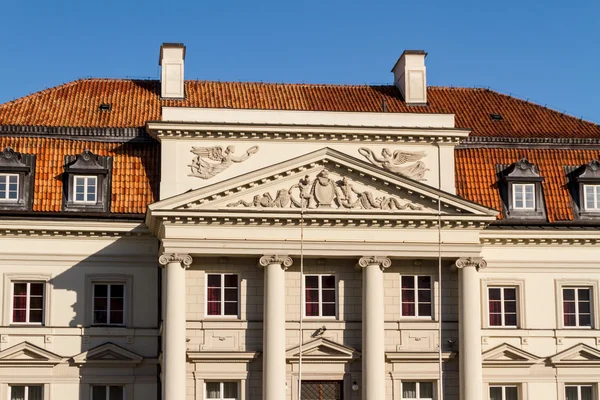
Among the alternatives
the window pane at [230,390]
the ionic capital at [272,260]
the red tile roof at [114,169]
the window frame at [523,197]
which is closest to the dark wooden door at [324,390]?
the window pane at [230,390]

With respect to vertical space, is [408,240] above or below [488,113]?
below

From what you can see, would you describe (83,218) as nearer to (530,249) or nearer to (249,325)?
(249,325)

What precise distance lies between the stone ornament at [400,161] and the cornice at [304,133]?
1.37 ft

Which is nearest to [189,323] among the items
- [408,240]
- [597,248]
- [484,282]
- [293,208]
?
[293,208]

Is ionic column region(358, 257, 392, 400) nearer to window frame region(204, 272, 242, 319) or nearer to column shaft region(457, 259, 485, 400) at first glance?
column shaft region(457, 259, 485, 400)

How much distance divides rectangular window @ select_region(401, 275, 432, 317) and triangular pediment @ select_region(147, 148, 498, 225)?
2.75 metres

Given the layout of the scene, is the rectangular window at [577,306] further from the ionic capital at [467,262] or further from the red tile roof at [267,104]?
the red tile roof at [267,104]

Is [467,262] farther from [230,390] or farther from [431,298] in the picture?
[230,390]

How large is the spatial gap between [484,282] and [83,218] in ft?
49.3

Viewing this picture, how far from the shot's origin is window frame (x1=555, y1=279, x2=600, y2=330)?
48.6 meters

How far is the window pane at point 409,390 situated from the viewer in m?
46.2

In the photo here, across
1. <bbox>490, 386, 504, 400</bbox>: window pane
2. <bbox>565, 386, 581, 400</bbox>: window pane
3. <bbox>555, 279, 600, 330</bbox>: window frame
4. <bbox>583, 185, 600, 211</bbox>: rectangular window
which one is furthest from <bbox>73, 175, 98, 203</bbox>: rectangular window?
<bbox>565, 386, 581, 400</bbox>: window pane

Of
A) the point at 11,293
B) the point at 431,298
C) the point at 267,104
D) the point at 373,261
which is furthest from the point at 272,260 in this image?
the point at 267,104

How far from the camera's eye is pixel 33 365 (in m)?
46.1
